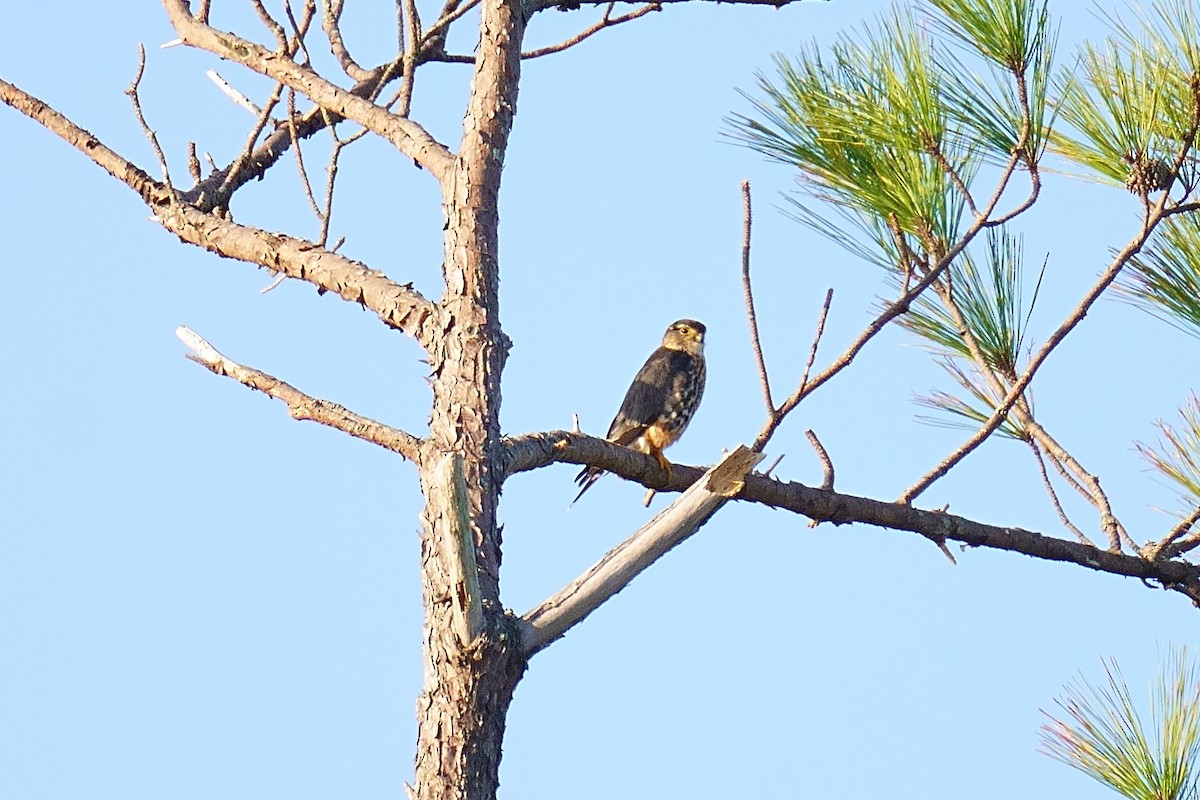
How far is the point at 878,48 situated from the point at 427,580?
1.65 metres

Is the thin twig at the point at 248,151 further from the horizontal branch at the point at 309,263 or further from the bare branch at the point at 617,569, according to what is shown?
the bare branch at the point at 617,569

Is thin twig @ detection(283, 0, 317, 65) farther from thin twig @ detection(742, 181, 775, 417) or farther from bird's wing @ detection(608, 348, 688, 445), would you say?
bird's wing @ detection(608, 348, 688, 445)

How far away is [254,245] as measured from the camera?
292 centimetres

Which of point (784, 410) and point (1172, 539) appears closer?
point (784, 410)

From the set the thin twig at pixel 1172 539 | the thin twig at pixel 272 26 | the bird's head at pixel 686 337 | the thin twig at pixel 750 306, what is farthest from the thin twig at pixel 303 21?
the bird's head at pixel 686 337

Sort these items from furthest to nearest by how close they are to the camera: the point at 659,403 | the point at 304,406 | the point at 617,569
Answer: the point at 659,403 → the point at 304,406 → the point at 617,569

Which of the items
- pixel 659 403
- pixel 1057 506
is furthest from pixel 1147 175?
pixel 659 403

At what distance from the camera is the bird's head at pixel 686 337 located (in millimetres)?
6070

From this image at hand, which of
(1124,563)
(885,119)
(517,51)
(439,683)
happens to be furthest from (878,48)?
(439,683)

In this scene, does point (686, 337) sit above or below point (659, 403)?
above

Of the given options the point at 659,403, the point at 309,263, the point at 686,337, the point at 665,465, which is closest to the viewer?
the point at 309,263

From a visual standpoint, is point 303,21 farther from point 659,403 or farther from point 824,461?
point 659,403

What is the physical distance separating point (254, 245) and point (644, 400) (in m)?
2.62

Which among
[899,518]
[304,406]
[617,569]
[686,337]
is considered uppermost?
[686,337]
